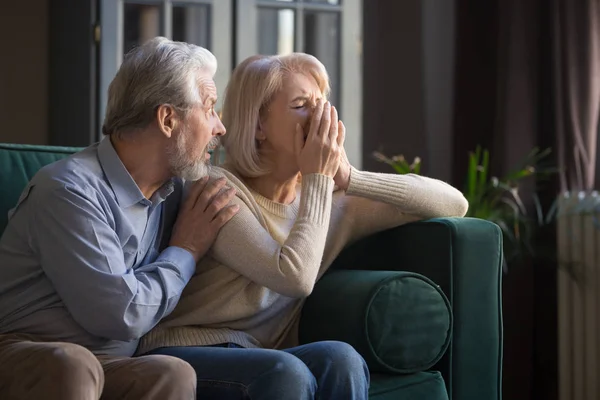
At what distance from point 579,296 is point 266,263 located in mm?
1653

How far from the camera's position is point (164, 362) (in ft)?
5.23

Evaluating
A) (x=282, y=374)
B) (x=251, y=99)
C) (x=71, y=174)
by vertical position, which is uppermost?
(x=251, y=99)

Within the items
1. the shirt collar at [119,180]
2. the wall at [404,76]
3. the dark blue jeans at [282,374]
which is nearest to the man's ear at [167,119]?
the shirt collar at [119,180]

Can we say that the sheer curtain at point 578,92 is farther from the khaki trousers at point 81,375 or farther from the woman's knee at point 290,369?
the khaki trousers at point 81,375

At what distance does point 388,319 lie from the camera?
1.96 metres

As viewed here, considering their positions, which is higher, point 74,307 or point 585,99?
point 585,99

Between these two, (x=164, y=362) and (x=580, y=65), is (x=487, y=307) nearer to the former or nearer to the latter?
(x=164, y=362)

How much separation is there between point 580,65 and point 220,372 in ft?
6.97

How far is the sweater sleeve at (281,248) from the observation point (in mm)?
1917

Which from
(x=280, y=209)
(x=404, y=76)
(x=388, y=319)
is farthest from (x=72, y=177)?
(x=404, y=76)

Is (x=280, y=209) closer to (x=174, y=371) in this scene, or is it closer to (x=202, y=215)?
(x=202, y=215)

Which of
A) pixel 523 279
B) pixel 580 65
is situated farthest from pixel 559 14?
pixel 523 279

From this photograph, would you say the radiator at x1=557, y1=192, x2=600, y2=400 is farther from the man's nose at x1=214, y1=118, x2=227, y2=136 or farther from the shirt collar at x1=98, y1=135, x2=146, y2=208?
the shirt collar at x1=98, y1=135, x2=146, y2=208

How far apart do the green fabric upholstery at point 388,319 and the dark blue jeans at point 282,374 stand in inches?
5.8
